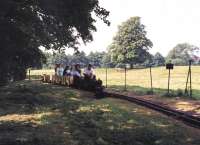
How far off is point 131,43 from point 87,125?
91.5m

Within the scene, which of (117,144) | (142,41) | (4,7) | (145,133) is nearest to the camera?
(4,7)

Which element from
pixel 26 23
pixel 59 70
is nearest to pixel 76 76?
pixel 59 70

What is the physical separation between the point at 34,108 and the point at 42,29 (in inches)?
186

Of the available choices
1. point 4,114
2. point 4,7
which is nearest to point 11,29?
point 4,7

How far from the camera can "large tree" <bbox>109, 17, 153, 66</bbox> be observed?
10294 cm

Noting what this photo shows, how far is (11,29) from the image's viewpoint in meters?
12.0

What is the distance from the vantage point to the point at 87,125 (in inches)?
580

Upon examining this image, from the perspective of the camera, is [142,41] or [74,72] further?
[142,41]

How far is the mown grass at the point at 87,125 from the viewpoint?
12.7m

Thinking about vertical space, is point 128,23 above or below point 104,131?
above

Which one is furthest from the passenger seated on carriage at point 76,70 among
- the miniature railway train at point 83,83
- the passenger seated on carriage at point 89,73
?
the passenger seated on carriage at point 89,73

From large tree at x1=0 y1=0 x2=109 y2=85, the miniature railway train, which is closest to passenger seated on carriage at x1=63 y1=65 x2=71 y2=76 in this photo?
the miniature railway train

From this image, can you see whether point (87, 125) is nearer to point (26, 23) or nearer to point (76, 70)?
point (26, 23)

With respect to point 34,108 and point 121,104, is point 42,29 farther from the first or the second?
point 121,104
